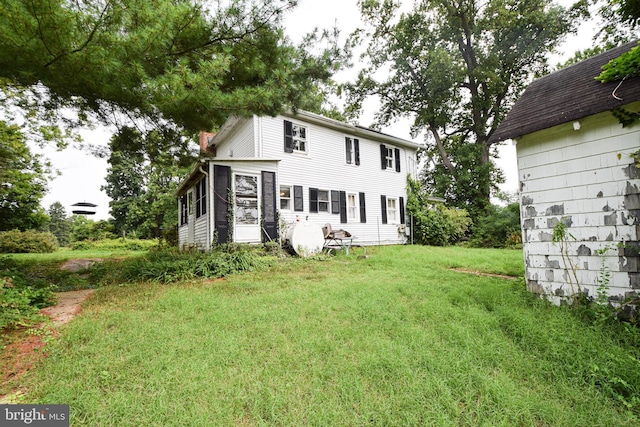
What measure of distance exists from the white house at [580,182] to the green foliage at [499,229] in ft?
33.6

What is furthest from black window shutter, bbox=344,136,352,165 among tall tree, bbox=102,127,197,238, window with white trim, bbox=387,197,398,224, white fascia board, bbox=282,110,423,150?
tall tree, bbox=102,127,197,238

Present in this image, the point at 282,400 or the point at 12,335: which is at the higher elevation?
the point at 12,335

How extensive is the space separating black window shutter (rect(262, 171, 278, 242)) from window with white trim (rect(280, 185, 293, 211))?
1.16 meters

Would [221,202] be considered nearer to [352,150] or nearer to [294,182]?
[294,182]

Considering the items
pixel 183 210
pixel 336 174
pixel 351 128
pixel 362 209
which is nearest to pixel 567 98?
pixel 336 174

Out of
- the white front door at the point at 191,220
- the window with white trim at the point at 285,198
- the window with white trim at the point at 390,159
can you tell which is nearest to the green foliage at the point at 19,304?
the white front door at the point at 191,220

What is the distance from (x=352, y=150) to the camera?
1305 centimetres

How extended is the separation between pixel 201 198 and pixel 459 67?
58.2 ft

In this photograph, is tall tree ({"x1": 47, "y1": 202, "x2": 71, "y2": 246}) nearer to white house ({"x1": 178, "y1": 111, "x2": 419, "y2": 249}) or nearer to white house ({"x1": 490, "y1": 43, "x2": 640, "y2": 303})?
white house ({"x1": 178, "y1": 111, "x2": 419, "y2": 249})

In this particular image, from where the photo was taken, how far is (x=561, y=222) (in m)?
4.08

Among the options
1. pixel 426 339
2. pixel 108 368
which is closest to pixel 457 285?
pixel 426 339

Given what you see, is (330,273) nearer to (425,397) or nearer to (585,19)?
(425,397)

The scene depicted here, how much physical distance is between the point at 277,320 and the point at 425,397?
1875 mm

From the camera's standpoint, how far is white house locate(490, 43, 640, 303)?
3.51m
